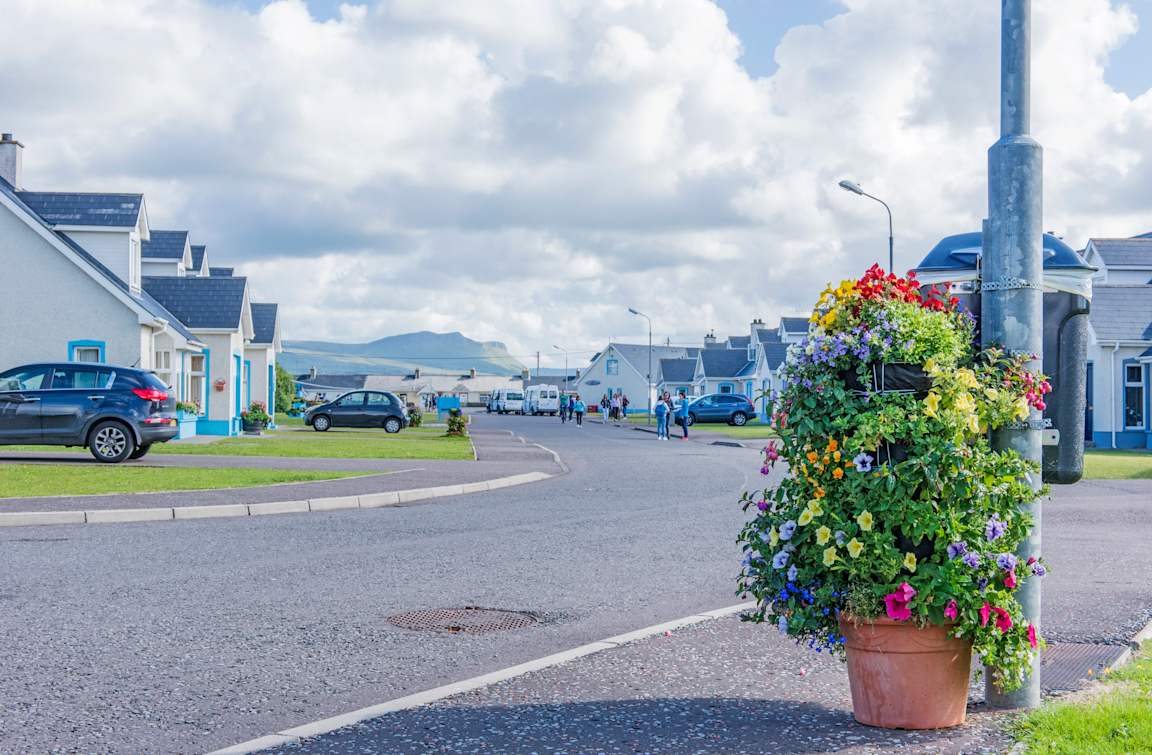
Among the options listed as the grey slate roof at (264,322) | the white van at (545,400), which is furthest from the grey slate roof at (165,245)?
the white van at (545,400)

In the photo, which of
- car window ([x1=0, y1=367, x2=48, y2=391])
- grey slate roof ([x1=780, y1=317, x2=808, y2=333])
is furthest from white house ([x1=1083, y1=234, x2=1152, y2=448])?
grey slate roof ([x1=780, y1=317, x2=808, y2=333])

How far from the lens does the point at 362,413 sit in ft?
158

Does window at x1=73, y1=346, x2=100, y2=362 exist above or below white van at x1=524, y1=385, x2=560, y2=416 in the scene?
above

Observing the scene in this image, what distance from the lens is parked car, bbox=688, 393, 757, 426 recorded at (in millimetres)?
62469

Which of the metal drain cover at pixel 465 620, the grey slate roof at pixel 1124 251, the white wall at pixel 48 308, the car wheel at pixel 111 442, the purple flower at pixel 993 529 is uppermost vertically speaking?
the grey slate roof at pixel 1124 251

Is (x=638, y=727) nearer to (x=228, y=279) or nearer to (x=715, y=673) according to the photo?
(x=715, y=673)

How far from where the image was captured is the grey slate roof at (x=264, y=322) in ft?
153

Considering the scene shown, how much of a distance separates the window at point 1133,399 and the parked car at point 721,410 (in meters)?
26.4

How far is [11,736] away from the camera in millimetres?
4918

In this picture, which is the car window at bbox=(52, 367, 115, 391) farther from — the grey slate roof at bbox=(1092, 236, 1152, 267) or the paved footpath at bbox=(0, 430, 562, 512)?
the grey slate roof at bbox=(1092, 236, 1152, 267)

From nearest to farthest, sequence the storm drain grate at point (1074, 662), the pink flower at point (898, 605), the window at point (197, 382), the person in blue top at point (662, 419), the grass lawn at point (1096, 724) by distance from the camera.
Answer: the grass lawn at point (1096, 724), the pink flower at point (898, 605), the storm drain grate at point (1074, 662), the window at point (197, 382), the person in blue top at point (662, 419)

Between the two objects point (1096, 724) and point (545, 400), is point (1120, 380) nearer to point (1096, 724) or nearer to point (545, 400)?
point (1096, 724)

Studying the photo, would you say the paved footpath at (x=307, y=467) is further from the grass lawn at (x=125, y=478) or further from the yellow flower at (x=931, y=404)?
the yellow flower at (x=931, y=404)

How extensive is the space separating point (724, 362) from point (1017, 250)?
9377 centimetres
